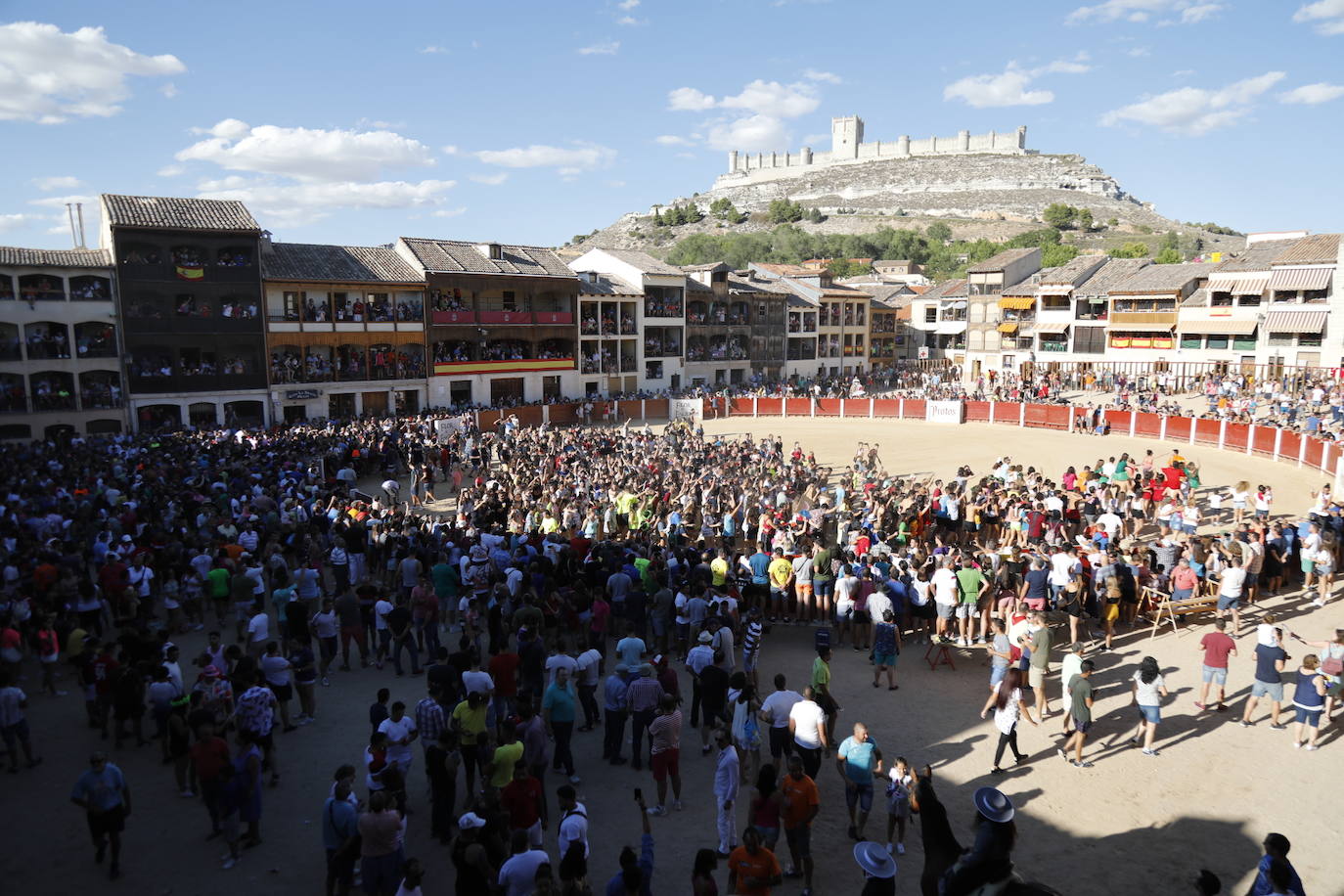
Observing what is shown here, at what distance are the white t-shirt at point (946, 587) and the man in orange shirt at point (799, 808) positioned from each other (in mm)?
6128

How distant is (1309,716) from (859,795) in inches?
223

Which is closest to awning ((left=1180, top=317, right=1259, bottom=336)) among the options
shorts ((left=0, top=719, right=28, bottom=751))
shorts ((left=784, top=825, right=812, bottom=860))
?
shorts ((left=784, top=825, right=812, bottom=860))

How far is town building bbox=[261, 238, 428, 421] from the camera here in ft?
131

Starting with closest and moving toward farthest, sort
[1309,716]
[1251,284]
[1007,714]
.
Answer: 1. [1007,714]
2. [1309,716]
3. [1251,284]

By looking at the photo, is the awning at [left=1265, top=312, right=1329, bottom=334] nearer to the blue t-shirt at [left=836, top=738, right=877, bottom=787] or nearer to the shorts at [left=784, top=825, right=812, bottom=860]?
the blue t-shirt at [left=836, top=738, right=877, bottom=787]

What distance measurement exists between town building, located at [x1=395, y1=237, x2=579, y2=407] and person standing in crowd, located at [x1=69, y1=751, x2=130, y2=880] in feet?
126

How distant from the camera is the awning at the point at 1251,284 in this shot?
157 feet

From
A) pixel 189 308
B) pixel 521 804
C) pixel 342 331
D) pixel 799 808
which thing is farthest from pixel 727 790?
pixel 342 331

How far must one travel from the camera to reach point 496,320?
47031mm

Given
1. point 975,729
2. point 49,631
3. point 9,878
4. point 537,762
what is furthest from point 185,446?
point 975,729

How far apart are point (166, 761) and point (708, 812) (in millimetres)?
6223

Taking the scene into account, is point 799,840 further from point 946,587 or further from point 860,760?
point 946,587

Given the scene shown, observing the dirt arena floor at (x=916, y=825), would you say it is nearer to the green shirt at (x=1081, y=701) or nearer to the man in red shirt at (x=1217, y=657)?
the man in red shirt at (x=1217, y=657)

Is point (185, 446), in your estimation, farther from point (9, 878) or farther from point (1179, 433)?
point (1179, 433)
